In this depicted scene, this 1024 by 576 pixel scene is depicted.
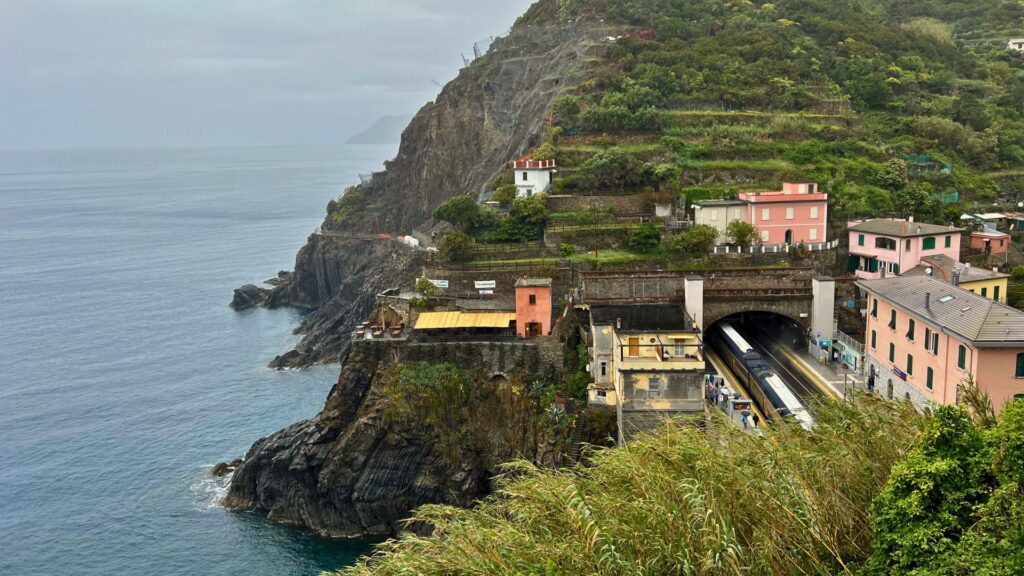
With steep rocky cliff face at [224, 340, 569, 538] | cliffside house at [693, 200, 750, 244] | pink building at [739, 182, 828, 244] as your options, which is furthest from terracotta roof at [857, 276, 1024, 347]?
steep rocky cliff face at [224, 340, 569, 538]

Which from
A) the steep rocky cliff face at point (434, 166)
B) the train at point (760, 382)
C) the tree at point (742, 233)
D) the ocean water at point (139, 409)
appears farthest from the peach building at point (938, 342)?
the steep rocky cliff face at point (434, 166)

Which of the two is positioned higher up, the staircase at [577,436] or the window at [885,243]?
the window at [885,243]

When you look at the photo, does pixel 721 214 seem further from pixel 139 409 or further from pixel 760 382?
pixel 139 409

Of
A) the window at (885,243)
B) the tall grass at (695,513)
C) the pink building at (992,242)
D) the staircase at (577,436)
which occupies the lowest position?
the staircase at (577,436)

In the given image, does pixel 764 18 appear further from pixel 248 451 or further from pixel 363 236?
pixel 248 451

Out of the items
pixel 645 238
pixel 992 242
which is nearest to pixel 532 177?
pixel 645 238

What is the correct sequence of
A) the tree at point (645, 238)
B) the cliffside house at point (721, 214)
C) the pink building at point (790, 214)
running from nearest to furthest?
1. the tree at point (645, 238)
2. the pink building at point (790, 214)
3. the cliffside house at point (721, 214)

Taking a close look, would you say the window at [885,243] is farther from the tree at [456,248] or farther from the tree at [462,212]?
the tree at [462,212]

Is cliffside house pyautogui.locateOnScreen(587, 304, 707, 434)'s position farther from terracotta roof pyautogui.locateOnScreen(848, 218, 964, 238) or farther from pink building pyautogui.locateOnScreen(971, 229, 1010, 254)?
pink building pyautogui.locateOnScreen(971, 229, 1010, 254)
